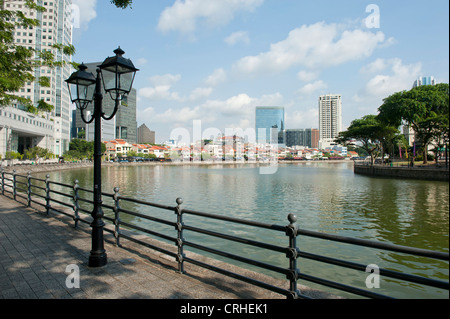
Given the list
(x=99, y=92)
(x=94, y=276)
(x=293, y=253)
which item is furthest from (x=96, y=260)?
(x=293, y=253)

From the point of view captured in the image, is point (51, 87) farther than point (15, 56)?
Yes

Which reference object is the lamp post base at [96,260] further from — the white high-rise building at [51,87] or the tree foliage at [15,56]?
the white high-rise building at [51,87]

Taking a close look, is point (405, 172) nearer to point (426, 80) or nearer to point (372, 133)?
point (372, 133)

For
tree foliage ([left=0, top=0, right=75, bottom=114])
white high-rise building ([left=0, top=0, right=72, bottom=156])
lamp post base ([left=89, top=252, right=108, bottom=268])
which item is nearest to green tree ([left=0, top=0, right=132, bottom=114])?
tree foliage ([left=0, top=0, right=75, bottom=114])

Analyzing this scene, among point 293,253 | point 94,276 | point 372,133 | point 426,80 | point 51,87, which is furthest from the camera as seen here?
point 51,87

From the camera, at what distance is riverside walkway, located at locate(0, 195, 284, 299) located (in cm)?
453

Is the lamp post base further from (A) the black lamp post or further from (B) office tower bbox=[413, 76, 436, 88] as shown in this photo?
(B) office tower bbox=[413, 76, 436, 88]

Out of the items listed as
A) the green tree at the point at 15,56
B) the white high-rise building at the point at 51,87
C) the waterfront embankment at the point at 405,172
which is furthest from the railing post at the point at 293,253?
the white high-rise building at the point at 51,87

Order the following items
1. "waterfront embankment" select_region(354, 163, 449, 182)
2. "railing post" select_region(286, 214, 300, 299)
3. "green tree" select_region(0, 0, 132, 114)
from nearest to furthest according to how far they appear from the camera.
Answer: "railing post" select_region(286, 214, 300, 299), "green tree" select_region(0, 0, 132, 114), "waterfront embankment" select_region(354, 163, 449, 182)

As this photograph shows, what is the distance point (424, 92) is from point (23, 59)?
50.5m

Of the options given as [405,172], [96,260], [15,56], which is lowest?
[405,172]

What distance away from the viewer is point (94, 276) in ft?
17.1

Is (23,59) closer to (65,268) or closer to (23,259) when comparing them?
(23,259)

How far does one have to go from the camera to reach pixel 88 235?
8.09 m
